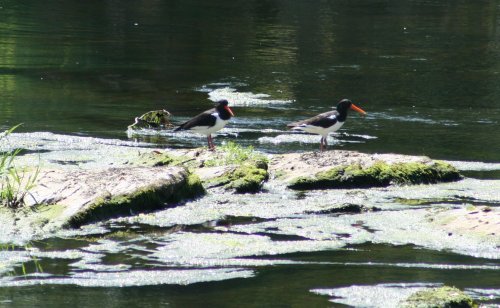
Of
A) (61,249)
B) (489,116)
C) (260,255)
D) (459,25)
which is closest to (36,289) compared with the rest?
(61,249)

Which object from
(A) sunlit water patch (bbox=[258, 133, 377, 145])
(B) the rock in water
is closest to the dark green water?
(A) sunlit water patch (bbox=[258, 133, 377, 145])

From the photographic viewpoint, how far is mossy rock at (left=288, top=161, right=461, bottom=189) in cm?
1279

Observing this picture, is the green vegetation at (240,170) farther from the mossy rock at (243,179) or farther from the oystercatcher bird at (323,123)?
the oystercatcher bird at (323,123)

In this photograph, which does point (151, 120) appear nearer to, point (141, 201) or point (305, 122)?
point (305, 122)

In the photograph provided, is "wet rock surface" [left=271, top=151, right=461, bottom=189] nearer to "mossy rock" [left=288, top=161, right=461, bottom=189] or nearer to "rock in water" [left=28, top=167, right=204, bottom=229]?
"mossy rock" [left=288, top=161, right=461, bottom=189]

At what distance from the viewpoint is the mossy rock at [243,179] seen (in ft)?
40.7

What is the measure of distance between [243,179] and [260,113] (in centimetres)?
697

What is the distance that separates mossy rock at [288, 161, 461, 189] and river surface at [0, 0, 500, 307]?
28 cm

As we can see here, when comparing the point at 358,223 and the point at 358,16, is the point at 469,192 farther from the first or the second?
the point at 358,16

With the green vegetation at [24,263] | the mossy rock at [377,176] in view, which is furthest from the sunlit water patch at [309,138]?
the green vegetation at [24,263]

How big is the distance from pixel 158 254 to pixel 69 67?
16.0 meters

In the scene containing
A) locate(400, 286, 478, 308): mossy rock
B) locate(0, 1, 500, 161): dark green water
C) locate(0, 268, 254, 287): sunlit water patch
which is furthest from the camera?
locate(0, 1, 500, 161): dark green water

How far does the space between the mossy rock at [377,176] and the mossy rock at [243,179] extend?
0.44m

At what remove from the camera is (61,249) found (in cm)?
970
